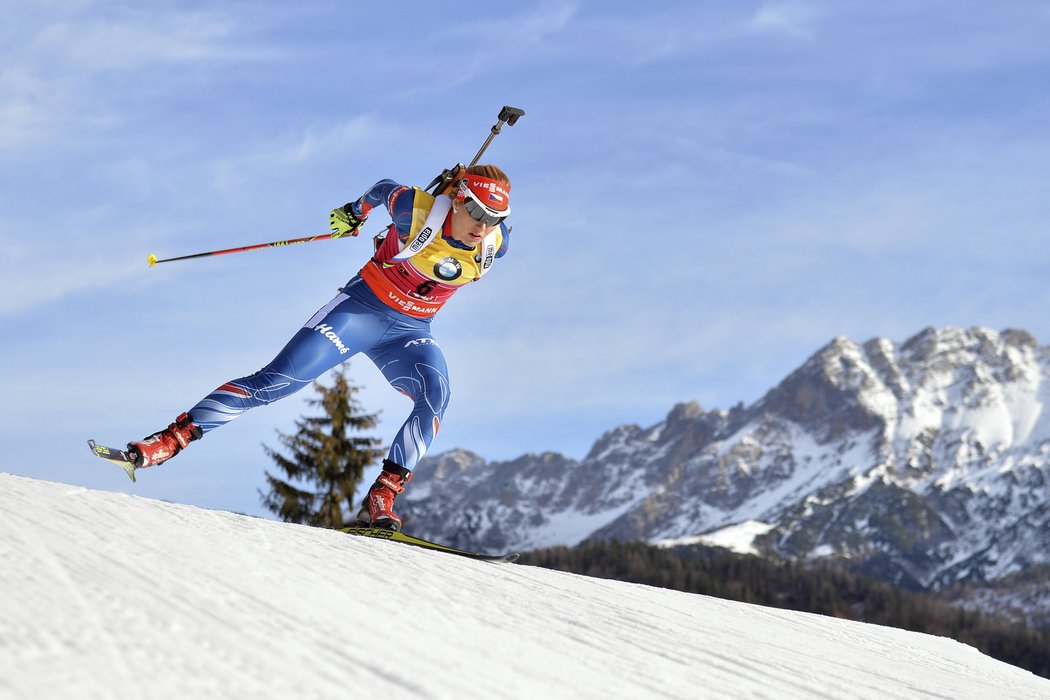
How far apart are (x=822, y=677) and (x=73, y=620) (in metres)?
3.02

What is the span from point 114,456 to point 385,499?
1797 mm

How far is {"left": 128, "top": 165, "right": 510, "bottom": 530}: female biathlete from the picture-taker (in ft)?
24.4

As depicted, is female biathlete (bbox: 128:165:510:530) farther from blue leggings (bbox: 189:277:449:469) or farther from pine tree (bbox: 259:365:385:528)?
pine tree (bbox: 259:365:385:528)

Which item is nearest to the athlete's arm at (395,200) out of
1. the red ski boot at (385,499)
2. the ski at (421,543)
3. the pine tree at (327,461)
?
the red ski boot at (385,499)

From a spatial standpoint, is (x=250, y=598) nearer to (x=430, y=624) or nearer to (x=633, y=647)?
(x=430, y=624)

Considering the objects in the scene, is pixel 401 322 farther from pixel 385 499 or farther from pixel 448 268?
pixel 385 499

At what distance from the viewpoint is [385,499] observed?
24.2ft

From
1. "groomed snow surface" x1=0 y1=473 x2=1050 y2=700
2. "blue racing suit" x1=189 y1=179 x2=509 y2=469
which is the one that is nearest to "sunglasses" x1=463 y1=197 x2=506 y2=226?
"blue racing suit" x1=189 y1=179 x2=509 y2=469

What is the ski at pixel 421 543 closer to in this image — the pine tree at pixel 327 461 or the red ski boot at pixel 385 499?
the red ski boot at pixel 385 499

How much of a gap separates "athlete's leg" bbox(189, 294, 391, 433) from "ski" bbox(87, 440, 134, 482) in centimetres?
53

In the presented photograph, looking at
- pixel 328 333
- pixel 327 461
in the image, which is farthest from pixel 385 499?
pixel 327 461

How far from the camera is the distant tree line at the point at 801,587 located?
443ft

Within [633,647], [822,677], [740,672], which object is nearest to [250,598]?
[633,647]

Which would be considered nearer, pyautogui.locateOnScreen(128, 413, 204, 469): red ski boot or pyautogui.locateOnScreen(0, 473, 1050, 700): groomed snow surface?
pyautogui.locateOnScreen(0, 473, 1050, 700): groomed snow surface
